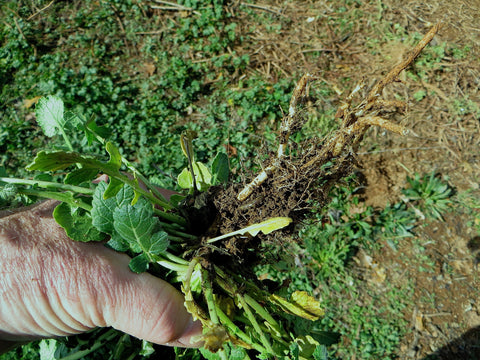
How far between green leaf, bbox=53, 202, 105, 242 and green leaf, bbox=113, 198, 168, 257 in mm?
125

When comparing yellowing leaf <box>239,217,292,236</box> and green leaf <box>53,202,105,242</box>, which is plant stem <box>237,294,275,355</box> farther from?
green leaf <box>53,202,105,242</box>

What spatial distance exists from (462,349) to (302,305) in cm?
203

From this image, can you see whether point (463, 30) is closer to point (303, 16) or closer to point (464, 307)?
point (303, 16)

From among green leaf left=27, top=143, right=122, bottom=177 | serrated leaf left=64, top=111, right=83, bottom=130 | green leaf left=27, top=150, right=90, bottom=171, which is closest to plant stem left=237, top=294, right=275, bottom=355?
green leaf left=27, top=143, right=122, bottom=177

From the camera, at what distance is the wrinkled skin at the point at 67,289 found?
1548 millimetres

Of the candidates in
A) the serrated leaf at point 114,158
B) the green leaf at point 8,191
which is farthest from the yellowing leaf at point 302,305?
the green leaf at point 8,191

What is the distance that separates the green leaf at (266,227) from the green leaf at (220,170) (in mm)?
393

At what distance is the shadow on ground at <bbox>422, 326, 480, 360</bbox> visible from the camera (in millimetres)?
2947

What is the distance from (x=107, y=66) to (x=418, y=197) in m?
3.38

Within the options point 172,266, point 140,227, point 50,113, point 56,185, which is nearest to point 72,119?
point 50,113

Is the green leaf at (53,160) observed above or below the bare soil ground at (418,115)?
above

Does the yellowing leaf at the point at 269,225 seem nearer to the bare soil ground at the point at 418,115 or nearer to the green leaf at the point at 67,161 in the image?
the green leaf at the point at 67,161

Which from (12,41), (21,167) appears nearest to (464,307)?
(21,167)

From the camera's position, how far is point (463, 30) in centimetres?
426
